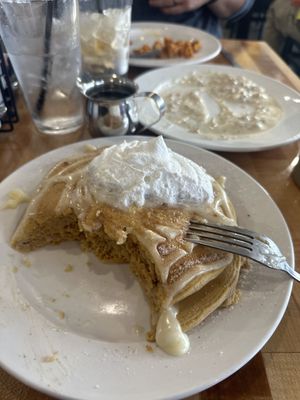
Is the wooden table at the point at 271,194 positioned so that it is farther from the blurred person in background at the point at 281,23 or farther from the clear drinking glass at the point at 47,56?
the blurred person in background at the point at 281,23

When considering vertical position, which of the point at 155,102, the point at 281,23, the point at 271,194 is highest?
the point at 155,102

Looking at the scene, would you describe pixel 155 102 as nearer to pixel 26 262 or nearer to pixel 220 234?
pixel 220 234

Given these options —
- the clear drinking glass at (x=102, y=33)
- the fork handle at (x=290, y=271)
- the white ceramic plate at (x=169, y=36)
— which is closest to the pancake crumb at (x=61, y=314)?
the fork handle at (x=290, y=271)

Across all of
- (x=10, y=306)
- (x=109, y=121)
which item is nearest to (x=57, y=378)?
(x=10, y=306)

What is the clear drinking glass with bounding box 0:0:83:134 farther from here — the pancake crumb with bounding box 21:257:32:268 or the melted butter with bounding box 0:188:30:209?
the pancake crumb with bounding box 21:257:32:268

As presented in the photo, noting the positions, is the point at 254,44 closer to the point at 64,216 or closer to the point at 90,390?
the point at 64,216

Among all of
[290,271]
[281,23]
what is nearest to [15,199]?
[290,271]
